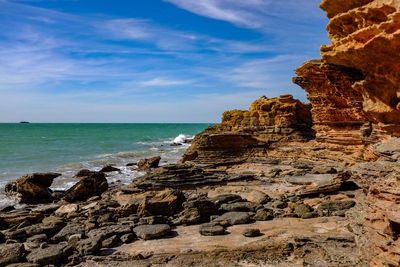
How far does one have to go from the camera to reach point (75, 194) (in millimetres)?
16828

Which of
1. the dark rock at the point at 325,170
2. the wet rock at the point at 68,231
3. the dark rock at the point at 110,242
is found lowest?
the wet rock at the point at 68,231

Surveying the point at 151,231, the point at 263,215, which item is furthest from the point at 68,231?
the point at 263,215

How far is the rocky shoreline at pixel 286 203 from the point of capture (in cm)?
579

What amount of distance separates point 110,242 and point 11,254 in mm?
2795

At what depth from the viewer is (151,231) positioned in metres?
9.05

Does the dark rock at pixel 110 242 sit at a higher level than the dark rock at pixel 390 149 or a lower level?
lower

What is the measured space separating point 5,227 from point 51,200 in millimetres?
5816

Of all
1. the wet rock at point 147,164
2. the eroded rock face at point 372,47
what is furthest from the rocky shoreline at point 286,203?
the wet rock at point 147,164

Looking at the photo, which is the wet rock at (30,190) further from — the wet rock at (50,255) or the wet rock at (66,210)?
the wet rock at (50,255)

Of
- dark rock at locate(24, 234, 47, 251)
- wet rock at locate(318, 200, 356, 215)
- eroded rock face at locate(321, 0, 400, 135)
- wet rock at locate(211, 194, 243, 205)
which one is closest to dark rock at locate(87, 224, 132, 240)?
dark rock at locate(24, 234, 47, 251)

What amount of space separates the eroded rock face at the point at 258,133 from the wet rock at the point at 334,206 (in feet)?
36.8

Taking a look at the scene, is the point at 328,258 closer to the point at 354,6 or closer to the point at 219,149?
the point at 354,6

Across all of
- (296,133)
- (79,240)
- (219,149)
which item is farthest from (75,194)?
(296,133)

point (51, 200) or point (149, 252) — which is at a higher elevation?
point (149, 252)
